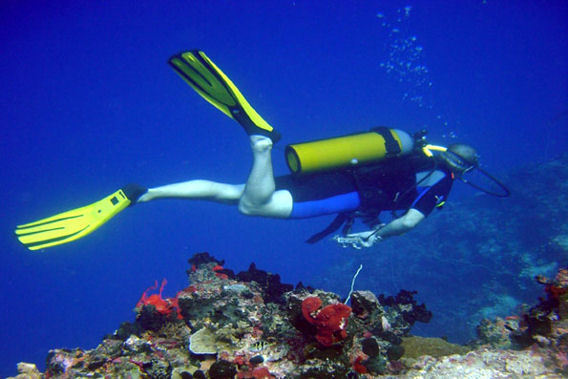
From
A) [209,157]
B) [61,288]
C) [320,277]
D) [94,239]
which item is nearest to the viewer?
[320,277]

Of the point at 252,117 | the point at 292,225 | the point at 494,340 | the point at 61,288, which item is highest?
the point at 292,225

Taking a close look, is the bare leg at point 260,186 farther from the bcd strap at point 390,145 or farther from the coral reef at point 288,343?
the bcd strap at point 390,145

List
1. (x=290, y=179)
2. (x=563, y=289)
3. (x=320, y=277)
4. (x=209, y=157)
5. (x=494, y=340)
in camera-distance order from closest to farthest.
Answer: (x=563, y=289)
(x=494, y=340)
(x=290, y=179)
(x=320, y=277)
(x=209, y=157)

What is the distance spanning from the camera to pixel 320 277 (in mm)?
27156

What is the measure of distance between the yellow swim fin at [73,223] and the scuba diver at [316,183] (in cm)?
1

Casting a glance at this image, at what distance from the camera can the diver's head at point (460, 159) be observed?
18.4 feet

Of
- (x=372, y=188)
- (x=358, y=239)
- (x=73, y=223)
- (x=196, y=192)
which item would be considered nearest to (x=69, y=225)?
(x=73, y=223)

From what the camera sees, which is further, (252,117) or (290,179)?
(290,179)

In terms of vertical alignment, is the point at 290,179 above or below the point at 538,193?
below

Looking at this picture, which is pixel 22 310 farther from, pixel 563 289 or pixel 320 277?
pixel 563 289

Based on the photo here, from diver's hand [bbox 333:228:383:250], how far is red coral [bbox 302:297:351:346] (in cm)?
264

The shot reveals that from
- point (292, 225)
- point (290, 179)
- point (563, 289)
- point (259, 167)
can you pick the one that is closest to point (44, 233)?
point (259, 167)

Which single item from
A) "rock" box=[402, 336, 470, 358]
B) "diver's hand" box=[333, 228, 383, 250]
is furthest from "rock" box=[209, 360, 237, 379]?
"diver's hand" box=[333, 228, 383, 250]

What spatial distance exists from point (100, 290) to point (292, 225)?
4268 centimetres
